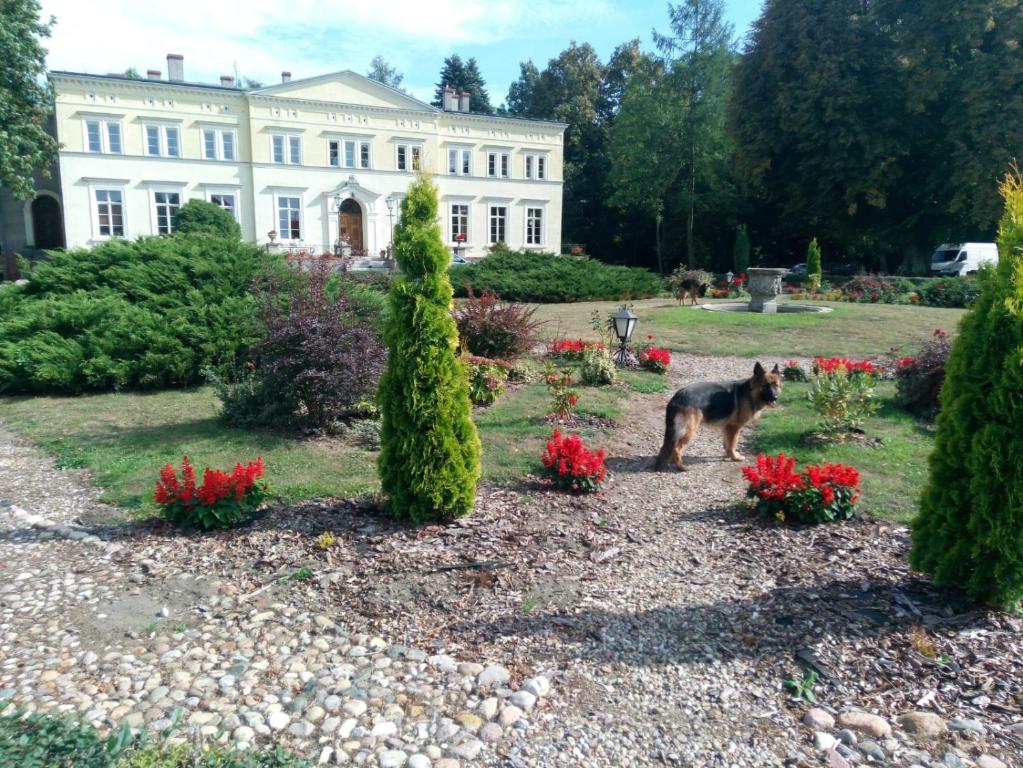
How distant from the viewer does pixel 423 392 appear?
5.14 meters

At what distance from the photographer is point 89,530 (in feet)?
17.6

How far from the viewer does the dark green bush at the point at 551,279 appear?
2431 cm

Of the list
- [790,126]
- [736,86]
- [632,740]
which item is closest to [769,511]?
[632,740]

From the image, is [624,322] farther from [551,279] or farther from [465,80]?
[465,80]

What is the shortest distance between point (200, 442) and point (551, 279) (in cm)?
1880

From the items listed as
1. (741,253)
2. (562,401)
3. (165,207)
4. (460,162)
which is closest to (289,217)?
(165,207)

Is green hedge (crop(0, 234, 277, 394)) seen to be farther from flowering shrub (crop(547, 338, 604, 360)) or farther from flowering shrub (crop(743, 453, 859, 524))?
flowering shrub (crop(743, 453, 859, 524))

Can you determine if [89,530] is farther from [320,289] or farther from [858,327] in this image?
[858,327]

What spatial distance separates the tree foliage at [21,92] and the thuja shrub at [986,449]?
1297 inches

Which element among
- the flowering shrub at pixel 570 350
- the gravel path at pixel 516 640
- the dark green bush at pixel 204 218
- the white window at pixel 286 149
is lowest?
the gravel path at pixel 516 640

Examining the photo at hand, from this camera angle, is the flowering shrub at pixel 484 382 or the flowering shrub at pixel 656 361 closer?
the flowering shrub at pixel 484 382

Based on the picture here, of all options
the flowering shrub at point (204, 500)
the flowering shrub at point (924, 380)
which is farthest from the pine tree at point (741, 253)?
the flowering shrub at point (204, 500)

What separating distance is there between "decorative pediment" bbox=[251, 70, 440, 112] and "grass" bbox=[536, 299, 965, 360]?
86.1 feet

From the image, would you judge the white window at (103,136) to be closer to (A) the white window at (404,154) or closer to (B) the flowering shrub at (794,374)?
(A) the white window at (404,154)
